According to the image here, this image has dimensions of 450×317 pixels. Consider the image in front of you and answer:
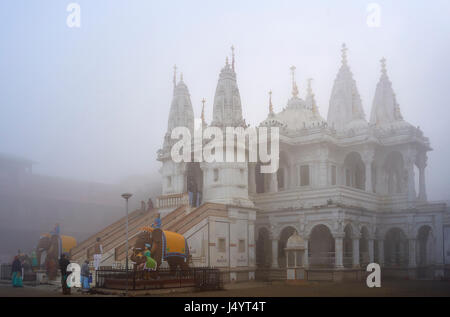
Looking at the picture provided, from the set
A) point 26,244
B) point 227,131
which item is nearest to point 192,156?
point 227,131

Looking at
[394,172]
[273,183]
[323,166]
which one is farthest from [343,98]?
[273,183]

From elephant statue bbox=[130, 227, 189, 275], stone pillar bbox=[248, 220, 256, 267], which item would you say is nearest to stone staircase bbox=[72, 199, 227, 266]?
stone pillar bbox=[248, 220, 256, 267]

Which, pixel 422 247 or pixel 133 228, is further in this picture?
pixel 422 247

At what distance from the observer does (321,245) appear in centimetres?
4141

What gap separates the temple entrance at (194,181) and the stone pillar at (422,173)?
18.1 metres

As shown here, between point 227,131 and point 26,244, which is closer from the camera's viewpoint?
point 227,131

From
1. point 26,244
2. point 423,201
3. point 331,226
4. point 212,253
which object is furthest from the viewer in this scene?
point 26,244

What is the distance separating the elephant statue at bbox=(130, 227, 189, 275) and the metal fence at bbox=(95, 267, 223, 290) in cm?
53

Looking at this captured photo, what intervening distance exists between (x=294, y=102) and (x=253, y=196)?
13026mm

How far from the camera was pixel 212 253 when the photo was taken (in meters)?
34.2

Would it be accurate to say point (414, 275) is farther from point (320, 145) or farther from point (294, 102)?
point (294, 102)

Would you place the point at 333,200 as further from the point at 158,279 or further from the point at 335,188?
the point at 158,279

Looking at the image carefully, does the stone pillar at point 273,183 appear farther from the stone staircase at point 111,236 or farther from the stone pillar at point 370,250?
the stone staircase at point 111,236

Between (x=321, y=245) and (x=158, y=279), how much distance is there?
20086 mm
